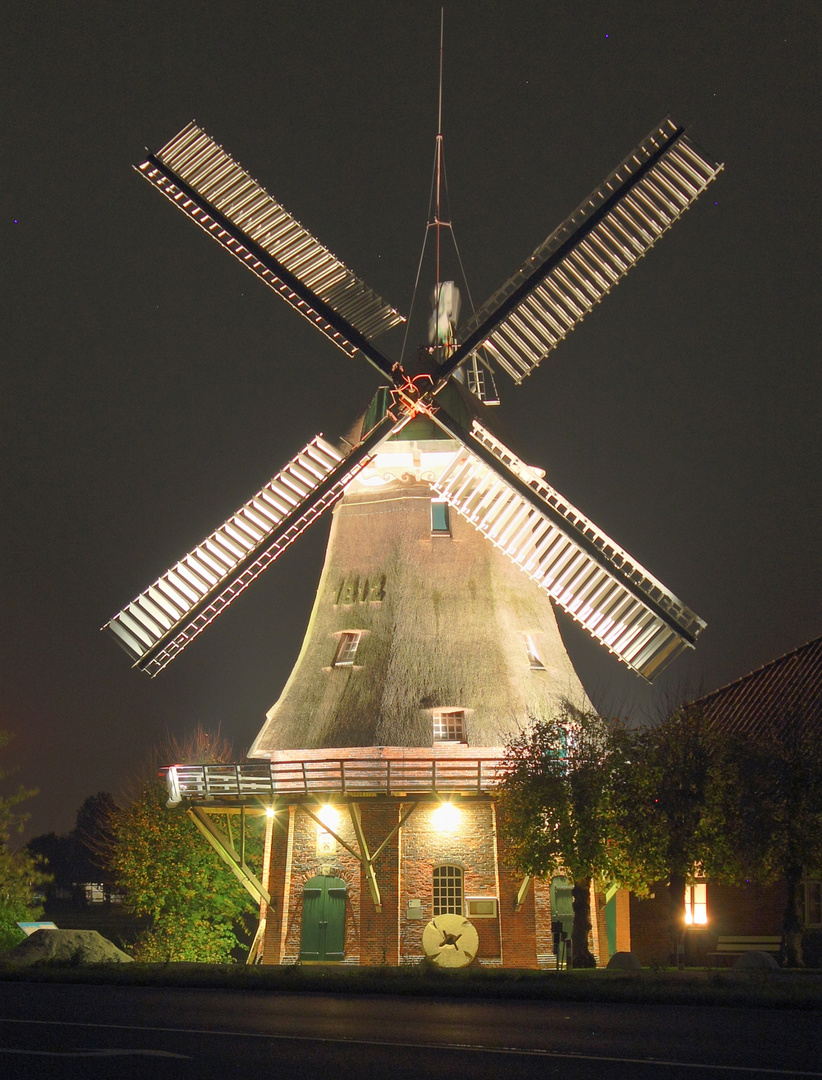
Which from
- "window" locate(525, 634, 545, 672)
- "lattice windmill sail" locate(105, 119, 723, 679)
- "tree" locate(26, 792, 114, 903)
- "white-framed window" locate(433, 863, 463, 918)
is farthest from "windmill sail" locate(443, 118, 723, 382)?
"tree" locate(26, 792, 114, 903)

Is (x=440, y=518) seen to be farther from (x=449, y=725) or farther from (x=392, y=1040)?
(x=392, y=1040)

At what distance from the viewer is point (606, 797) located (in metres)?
24.1

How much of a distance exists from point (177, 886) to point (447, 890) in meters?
12.1

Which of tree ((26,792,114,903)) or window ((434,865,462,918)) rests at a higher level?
tree ((26,792,114,903))

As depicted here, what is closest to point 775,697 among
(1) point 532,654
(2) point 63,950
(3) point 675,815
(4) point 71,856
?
(1) point 532,654

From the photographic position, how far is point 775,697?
31.9 m

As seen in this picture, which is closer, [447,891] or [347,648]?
[447,891]

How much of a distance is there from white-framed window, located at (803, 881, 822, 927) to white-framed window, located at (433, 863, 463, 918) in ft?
26.4

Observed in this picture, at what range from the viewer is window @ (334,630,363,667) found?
86.7 feet

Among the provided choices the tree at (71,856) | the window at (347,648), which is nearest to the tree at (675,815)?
the window at (347,648)

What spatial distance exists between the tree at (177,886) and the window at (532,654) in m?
12.1

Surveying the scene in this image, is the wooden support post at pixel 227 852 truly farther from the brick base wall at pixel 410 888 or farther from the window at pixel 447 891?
the window at pixel 447 891

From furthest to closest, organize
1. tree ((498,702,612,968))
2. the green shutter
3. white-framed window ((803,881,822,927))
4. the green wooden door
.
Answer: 1. the green shutter
2. white-framed window ((803,881,822,927))
3. the green wooden door
4. tree ((498,702,612,968))

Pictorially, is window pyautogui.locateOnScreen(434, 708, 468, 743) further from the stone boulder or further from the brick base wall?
the stone boulder
